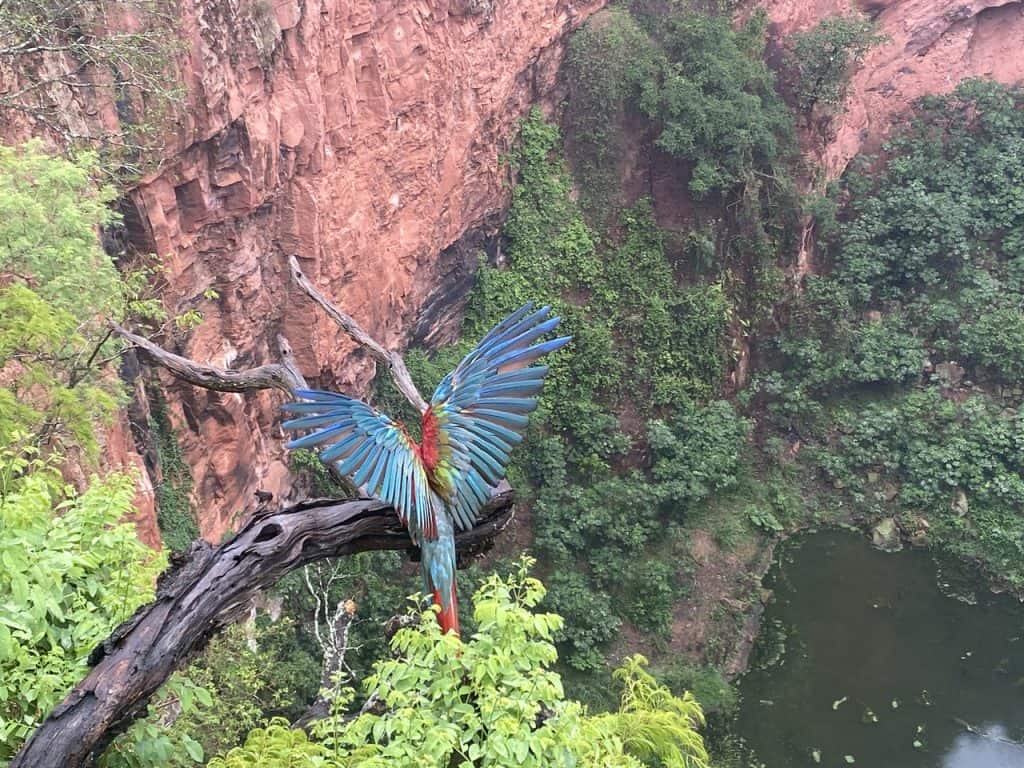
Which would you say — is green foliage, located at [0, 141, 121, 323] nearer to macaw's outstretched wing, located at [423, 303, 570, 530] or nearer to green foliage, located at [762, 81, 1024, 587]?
macaw's outstretched wing, located at [423, 303, 570, 530]

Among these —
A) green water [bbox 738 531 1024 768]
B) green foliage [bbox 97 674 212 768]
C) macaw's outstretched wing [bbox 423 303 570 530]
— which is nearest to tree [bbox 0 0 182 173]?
macaw's outstretched wing [bbox 423 303 570 530]

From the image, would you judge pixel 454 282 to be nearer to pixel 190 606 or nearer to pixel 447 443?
pixel 447 443

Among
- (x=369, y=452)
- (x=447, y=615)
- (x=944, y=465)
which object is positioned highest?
(x=369, y=452)

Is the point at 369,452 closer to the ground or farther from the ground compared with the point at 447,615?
farther from the ground

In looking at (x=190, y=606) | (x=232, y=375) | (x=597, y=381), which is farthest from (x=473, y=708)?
(x=597, y=381)

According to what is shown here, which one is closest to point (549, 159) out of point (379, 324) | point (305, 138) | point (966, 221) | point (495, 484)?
point (379, 324)

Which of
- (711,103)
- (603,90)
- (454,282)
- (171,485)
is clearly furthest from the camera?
(603,90)

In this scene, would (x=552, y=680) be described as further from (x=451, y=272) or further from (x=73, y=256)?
(x=451, y=272)
